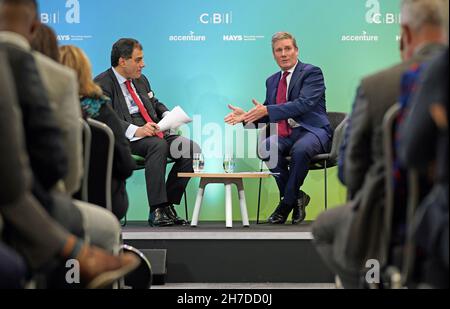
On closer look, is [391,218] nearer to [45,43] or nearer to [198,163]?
[45,43]

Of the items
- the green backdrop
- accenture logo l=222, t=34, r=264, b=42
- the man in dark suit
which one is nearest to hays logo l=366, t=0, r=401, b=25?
the green backdrop

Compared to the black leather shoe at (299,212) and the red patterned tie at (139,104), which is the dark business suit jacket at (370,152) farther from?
the red patterned tie at (139,104)

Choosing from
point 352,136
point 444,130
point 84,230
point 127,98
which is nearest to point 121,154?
point 84,230

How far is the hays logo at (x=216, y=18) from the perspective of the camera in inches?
311

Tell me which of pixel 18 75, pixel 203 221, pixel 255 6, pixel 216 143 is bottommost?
pixel 203 221

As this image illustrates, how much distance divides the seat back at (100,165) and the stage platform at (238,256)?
1.90 metres

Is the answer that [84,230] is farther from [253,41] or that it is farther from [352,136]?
[253,41]

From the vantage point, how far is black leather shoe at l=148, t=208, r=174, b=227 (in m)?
6.58

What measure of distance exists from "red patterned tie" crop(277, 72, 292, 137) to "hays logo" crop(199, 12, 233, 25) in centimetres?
113

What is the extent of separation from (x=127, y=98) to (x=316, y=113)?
160 cm

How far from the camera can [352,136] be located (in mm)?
2918

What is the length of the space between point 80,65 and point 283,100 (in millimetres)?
3303

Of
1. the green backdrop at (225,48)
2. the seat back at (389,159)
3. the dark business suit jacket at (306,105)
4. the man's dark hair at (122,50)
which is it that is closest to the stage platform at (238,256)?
the dark business suit jacket at (306,105)

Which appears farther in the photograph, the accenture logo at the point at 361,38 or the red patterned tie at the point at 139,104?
the accenture logo at the point at 361,38
